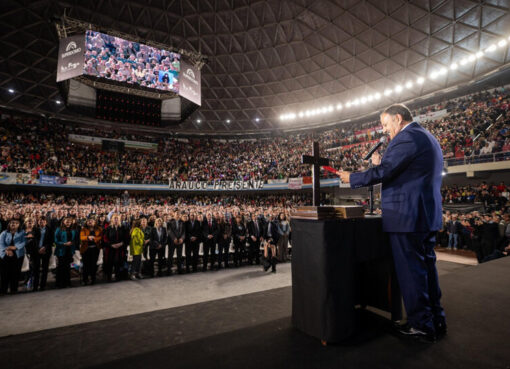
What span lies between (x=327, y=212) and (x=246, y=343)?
1.34m

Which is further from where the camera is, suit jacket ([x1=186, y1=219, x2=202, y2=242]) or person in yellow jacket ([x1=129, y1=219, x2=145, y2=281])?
suit jacket ([x1=186, y1=219, x2=202, y2=242])

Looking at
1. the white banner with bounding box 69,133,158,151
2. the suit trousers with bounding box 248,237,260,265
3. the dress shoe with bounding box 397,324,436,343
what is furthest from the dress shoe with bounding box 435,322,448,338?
the white banner with bounding box 69,133,158,151

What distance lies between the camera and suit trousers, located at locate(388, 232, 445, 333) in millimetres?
2051

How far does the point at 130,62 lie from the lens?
18.5m

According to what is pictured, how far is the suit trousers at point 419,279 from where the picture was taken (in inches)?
80.7

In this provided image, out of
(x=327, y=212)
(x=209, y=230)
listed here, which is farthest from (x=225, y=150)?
(x=327, y=212)

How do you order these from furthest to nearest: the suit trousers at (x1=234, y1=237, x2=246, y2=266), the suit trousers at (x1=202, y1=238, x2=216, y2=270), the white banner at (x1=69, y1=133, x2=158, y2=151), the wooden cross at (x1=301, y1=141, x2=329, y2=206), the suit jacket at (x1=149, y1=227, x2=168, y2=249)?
the white banner at (x1=69, y1=133, x2=158, y2=151) < the suit trousers at (x1=234, y1=237, x2=246, y2=266) < the suit trousers at (x1=202, y1=238, x2=216, y2=270) < the suit jacket at (x1=149, y1=227, x2=168, y2=249) < the wooden cross at (x1=301, y1=141, x2=329, y2=206)

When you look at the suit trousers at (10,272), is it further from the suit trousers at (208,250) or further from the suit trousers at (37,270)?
the suit trousers at (208,250)

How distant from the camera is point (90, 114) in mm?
21906

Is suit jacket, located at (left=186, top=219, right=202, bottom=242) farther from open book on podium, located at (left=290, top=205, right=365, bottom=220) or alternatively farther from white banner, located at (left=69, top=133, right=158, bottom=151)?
white banner, located at (left=69, top=133, right=158, bottom=151)

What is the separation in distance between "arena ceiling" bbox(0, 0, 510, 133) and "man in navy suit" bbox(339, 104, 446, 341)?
2574cm

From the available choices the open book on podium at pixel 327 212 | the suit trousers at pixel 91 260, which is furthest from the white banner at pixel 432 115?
the suit trousers at pixel 91 260

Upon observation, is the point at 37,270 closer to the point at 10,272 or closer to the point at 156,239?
the point at 10,272

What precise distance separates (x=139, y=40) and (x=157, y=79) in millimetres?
3062
